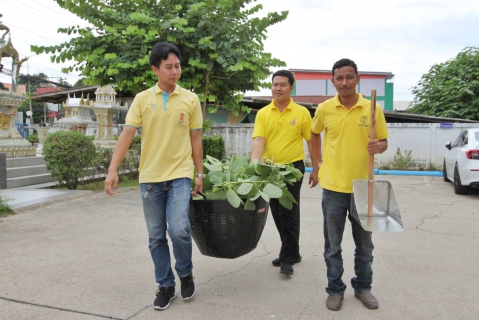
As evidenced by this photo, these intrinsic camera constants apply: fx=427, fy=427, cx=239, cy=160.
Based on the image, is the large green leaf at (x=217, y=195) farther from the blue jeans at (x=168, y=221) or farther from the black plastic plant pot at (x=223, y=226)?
the blue jeans at (x=168, y=221)

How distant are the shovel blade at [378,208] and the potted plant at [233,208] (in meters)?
0.59

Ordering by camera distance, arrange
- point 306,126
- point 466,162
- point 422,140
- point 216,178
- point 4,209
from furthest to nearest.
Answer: point 422,140 → point 466,162 → point 4,209 → point 306,126 → point 216,178

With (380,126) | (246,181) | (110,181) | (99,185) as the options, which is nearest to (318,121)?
(380,126)

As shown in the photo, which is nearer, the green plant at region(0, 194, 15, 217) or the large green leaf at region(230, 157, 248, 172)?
the large green leaf at region(230, 157, 248, 172)

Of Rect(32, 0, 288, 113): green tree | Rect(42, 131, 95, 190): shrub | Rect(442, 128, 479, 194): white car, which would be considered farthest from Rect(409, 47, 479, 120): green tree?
Rect(42, 131, 95, 190): shrub

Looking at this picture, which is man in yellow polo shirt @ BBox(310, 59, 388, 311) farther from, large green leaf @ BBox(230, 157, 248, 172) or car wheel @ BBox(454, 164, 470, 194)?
car wheel @ BBox(454, 164, 470, 194)

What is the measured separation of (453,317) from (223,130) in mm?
14933

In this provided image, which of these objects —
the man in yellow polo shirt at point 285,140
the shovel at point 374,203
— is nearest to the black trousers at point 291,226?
the man in yellow polo shirt at point 285,140

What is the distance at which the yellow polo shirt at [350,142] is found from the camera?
322 cm

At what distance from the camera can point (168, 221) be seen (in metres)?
3.27

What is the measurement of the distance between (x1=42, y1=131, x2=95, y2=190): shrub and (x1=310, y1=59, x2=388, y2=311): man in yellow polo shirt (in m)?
7.19

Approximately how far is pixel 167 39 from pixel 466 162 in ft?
22.6

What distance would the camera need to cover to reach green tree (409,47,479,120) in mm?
18312

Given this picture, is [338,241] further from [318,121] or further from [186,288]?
[186,288]
